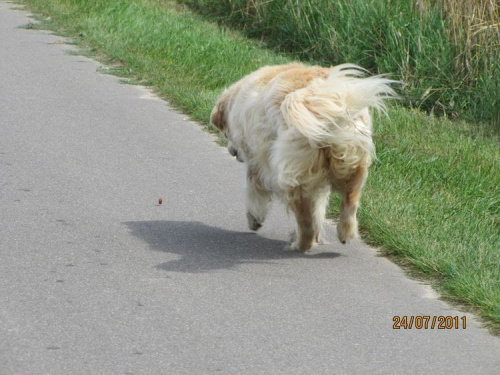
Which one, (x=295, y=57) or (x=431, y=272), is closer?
(x=431, y=272)

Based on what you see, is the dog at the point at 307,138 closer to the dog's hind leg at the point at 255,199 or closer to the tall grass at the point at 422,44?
the dog's hind leg at the point at 255,199

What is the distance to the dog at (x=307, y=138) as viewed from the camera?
572cm

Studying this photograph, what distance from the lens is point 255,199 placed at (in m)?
6.64

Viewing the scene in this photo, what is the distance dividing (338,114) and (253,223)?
4.36 ft

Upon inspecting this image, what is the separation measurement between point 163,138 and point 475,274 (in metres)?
3.88

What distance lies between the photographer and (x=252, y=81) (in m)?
6.51

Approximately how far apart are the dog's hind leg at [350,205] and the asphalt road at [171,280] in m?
0.19

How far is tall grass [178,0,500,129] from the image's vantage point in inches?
402

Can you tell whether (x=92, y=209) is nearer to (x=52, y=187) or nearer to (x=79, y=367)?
(x=52, y=187)

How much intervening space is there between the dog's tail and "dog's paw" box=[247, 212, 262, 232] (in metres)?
1.01

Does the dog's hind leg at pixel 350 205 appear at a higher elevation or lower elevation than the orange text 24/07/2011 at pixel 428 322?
higher

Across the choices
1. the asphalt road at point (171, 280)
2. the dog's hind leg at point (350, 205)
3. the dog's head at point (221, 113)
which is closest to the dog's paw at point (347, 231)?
the dog's hind leg at point (350, 205)

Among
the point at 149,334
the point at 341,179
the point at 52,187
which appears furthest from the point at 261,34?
the point at 149,334

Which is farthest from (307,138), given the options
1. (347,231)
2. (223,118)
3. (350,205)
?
(223,118)
